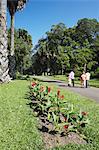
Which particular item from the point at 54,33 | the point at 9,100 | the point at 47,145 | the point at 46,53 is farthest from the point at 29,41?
the point at 47,145

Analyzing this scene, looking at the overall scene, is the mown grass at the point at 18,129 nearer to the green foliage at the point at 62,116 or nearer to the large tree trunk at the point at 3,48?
the green foliage at the point at 62,116

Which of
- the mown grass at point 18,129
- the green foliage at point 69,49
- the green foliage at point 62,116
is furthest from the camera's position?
the green foliage at point 69,49

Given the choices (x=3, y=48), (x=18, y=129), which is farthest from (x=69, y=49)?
(x=18, y=129)

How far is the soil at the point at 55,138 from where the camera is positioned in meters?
7.62

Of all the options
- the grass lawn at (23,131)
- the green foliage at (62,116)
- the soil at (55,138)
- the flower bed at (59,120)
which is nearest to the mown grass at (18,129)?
the grass lawn at (23,131)

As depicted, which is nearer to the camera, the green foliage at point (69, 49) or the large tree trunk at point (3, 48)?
the large tree trunk at point (3, 48)

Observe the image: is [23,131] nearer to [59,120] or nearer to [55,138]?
[55,138]

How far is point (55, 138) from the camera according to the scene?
787 cm

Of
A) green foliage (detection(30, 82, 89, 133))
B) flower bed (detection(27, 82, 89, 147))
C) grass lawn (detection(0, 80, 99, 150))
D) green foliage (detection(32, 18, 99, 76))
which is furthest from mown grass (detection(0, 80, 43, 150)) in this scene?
green foliage (detection(32, 18, 99, 76))

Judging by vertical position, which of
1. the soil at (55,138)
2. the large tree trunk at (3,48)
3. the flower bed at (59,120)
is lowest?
the soil at (55,138)

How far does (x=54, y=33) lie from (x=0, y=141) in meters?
57.6

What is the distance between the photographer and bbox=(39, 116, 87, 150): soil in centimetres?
762

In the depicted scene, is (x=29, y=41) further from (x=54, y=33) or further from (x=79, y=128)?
(x=79, y=128)

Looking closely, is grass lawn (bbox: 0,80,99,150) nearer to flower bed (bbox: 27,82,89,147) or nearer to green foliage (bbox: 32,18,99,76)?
flower bed (bbox: 27,82,89,147)
